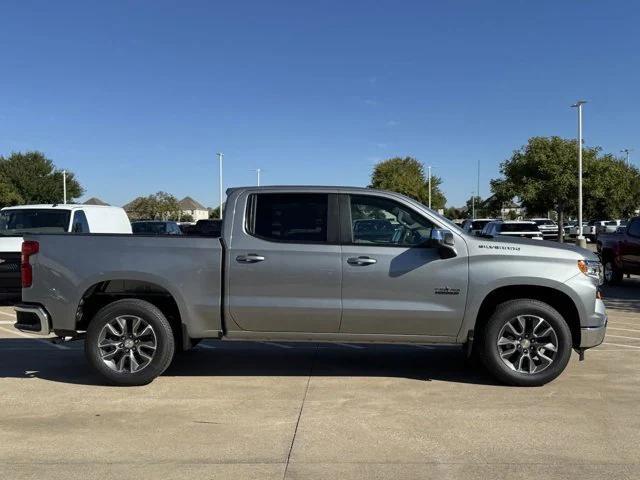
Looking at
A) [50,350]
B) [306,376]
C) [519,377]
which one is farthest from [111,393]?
[519,377]

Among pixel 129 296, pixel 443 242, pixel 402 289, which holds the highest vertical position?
pixel 443 242

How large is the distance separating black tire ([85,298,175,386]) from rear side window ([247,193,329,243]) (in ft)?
4.12

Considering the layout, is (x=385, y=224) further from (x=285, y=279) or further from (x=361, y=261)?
(x=285, y=279)

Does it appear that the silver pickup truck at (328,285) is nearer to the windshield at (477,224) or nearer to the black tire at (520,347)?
the black tire at (520,347)

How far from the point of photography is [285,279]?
19.2 ft

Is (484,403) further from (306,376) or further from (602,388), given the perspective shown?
(306,376)

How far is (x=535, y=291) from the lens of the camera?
20.0 ft

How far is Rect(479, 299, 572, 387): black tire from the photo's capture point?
5871mm

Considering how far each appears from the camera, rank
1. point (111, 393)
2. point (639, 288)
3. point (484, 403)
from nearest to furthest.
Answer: point (484, 403)
point (111, 393)
point (639, 288)

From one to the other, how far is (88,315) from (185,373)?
119 centimetres

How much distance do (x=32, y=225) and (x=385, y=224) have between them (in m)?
8.53

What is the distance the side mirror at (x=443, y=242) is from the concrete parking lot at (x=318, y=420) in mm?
1319

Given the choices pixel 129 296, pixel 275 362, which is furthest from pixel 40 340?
pixel 275 362

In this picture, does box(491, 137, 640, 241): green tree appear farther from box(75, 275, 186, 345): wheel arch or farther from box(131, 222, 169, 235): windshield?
box(75, 275, 186, 345): wheel arch
